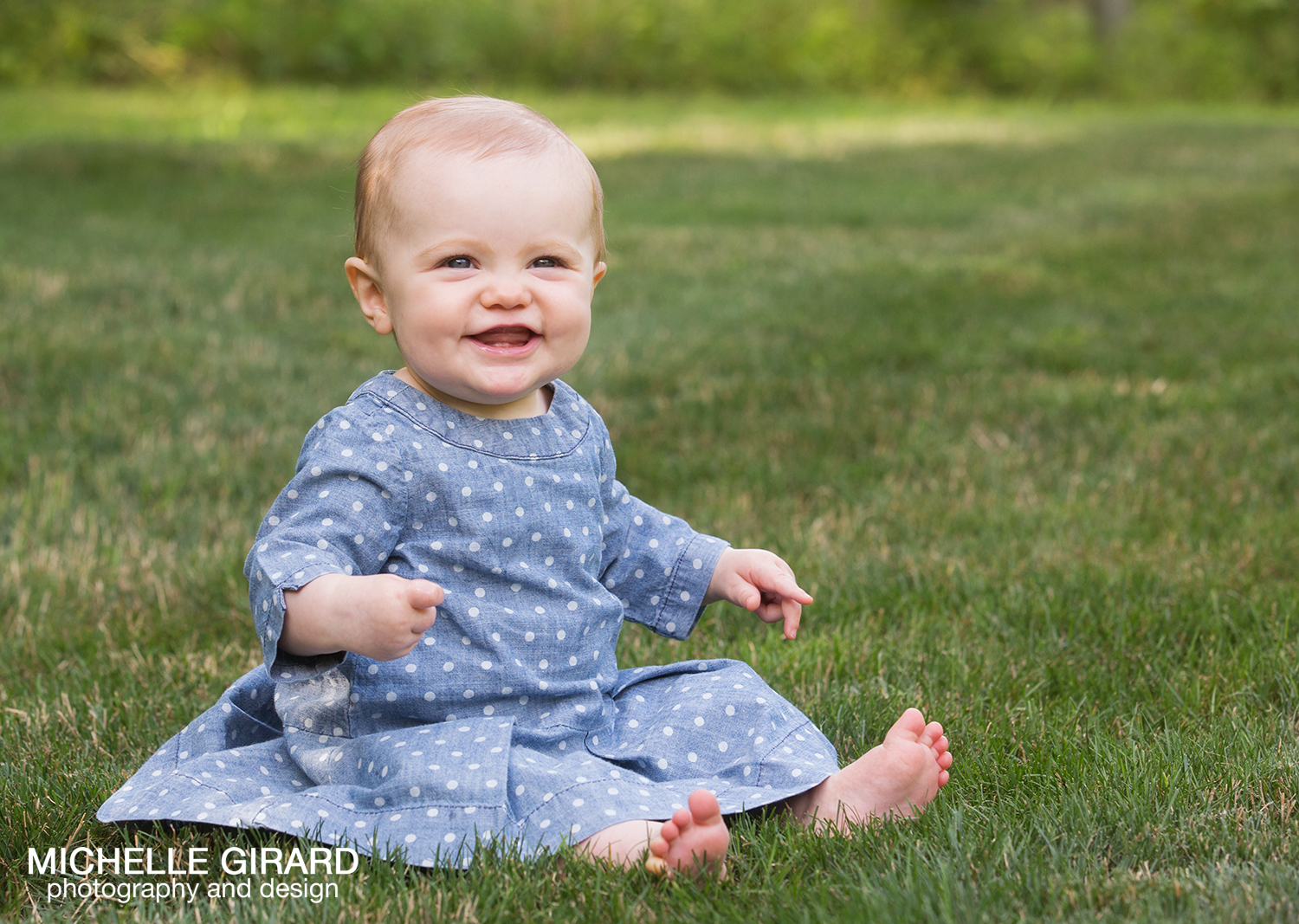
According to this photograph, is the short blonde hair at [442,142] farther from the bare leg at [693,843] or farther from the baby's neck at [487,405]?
the bare leg at [693,843]

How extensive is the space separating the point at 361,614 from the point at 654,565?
2.37 ft

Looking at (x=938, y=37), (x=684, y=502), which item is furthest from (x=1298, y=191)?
(x=938, y=37)

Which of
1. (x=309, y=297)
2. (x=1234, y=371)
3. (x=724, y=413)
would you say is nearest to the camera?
(x=724, y=413)

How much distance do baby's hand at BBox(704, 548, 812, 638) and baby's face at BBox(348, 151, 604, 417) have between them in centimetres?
50

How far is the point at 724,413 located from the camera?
15.0 ft

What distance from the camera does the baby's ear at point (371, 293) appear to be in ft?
7.04

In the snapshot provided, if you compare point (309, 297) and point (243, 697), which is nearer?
point (243, 697)

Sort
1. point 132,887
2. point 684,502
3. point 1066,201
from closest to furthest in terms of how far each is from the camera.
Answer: point 132,887
point 684,502
point 1066,201

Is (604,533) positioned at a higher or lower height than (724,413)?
higher

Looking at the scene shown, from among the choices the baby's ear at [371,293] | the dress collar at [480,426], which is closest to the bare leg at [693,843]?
the dress collar at [480,426]

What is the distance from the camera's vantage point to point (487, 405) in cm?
222

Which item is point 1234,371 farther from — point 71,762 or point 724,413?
point 71,762

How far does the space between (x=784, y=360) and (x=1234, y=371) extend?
1657 mm

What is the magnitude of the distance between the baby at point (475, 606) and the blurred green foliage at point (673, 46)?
44.6 feet
